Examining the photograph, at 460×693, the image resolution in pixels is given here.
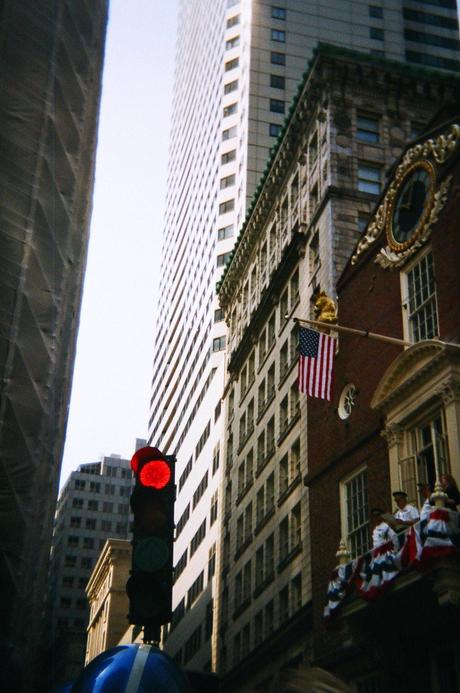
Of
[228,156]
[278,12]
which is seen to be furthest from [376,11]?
[228,156]

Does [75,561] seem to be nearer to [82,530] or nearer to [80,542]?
[80,542]

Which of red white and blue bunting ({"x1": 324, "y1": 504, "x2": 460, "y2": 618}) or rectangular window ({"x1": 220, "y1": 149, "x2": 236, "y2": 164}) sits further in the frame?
rectangular window ({"x1": 220, "y1": 149, "x2": 236, "y2": 164})

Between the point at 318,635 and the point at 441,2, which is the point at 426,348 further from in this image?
the point at 441,2

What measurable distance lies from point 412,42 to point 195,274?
117ft

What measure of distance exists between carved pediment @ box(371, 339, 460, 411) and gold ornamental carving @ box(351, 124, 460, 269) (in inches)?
160

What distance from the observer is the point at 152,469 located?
855cm

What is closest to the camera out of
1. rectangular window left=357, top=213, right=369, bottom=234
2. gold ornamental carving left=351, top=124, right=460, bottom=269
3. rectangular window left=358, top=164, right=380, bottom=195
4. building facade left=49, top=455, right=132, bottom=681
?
gold ornamental carving left=351, top=124, right=460, bottom=269

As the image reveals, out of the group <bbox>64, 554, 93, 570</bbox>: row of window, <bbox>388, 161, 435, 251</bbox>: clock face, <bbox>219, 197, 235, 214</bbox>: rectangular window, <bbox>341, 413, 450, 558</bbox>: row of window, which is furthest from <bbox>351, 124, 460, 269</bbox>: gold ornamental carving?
<bbox>64, 554, 93, 570</bbox>: row of window

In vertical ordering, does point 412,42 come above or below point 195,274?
above

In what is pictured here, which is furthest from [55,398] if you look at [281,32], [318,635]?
[281,32]

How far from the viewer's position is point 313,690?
1095 cm

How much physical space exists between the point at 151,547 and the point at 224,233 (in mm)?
82997

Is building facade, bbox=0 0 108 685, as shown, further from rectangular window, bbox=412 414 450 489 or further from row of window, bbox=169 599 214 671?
row of window, bbox=169 599 214 671

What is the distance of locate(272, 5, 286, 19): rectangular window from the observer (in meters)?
98.6
